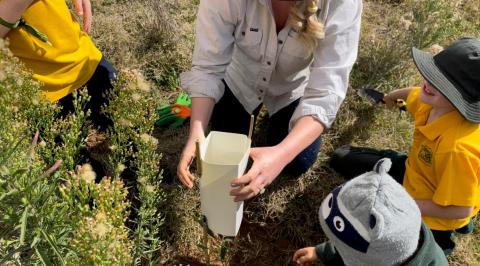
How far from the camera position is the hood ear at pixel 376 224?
4.17 ft

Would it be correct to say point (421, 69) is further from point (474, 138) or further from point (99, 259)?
point (99, 259)

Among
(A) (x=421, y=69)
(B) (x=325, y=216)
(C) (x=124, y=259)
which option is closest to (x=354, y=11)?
(A) (x=421, y=69)

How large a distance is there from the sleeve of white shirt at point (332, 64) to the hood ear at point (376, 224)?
0.71 m

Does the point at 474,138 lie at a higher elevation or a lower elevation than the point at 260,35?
lower

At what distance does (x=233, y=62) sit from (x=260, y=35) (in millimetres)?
371

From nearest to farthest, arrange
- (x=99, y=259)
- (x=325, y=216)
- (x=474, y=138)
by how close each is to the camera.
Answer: (x=99, y=259), (x=325, y=216), (x=474, y=138)

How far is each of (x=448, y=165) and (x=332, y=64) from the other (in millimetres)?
632

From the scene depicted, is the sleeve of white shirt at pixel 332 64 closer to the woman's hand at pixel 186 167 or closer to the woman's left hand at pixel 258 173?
the woman's left hand at pixel 258 173

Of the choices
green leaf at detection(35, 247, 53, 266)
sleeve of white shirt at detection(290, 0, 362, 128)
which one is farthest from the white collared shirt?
green leaf at detection(35, 247, 53, 266)

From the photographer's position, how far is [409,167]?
2250 millimetres

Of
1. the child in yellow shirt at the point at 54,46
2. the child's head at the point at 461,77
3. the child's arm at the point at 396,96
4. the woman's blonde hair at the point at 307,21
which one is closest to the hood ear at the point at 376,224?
the child's head at the point at 461,77

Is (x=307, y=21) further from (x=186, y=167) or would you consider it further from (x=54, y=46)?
(x=54, y=46)

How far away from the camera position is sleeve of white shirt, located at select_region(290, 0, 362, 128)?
1935mm

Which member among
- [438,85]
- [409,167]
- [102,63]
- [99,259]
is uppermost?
[99,259]
